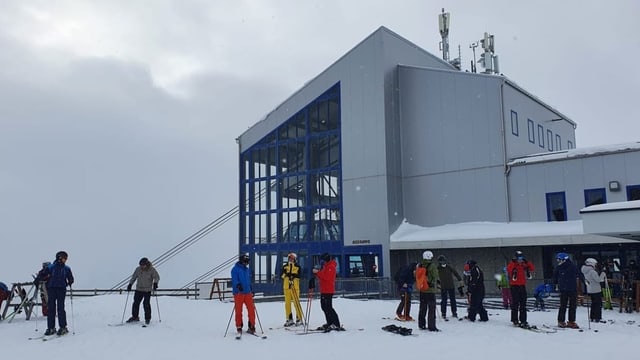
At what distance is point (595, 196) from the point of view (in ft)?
76.4

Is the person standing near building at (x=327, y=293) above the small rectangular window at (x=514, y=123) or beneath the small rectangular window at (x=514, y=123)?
beneath

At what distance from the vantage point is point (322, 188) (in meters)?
30.5

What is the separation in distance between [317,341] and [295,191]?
20885mm

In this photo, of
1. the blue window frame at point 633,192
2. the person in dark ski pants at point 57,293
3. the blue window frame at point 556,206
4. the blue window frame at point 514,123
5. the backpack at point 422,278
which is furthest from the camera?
the blue window frame at point 514,123

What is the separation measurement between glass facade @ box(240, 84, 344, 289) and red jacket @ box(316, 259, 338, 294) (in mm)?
16574

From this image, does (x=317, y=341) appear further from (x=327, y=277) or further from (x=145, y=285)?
(x=145, y=285)

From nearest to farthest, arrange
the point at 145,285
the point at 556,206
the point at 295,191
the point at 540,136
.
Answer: the point at 145,285 < the point at 556,206 < the point at 540,136 < the point at 295,191

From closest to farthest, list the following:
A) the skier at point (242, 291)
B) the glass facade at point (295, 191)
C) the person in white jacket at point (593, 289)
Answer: the skier at point (242, 291)
the person in white jacket at point (593, 289)
the glass facade at point (295, 191)

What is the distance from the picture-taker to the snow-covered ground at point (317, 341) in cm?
966

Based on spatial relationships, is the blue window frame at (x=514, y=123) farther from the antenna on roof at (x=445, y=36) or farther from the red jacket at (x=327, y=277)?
the red jacket at (x=327, y=277)

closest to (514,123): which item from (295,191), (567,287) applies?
(295,191)

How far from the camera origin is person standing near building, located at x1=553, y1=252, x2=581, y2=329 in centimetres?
1291

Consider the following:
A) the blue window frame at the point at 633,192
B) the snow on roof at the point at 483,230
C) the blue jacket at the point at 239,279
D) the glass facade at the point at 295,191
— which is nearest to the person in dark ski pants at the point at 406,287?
the blue jacket at the point at 239,279

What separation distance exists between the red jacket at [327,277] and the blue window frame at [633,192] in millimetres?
15436
